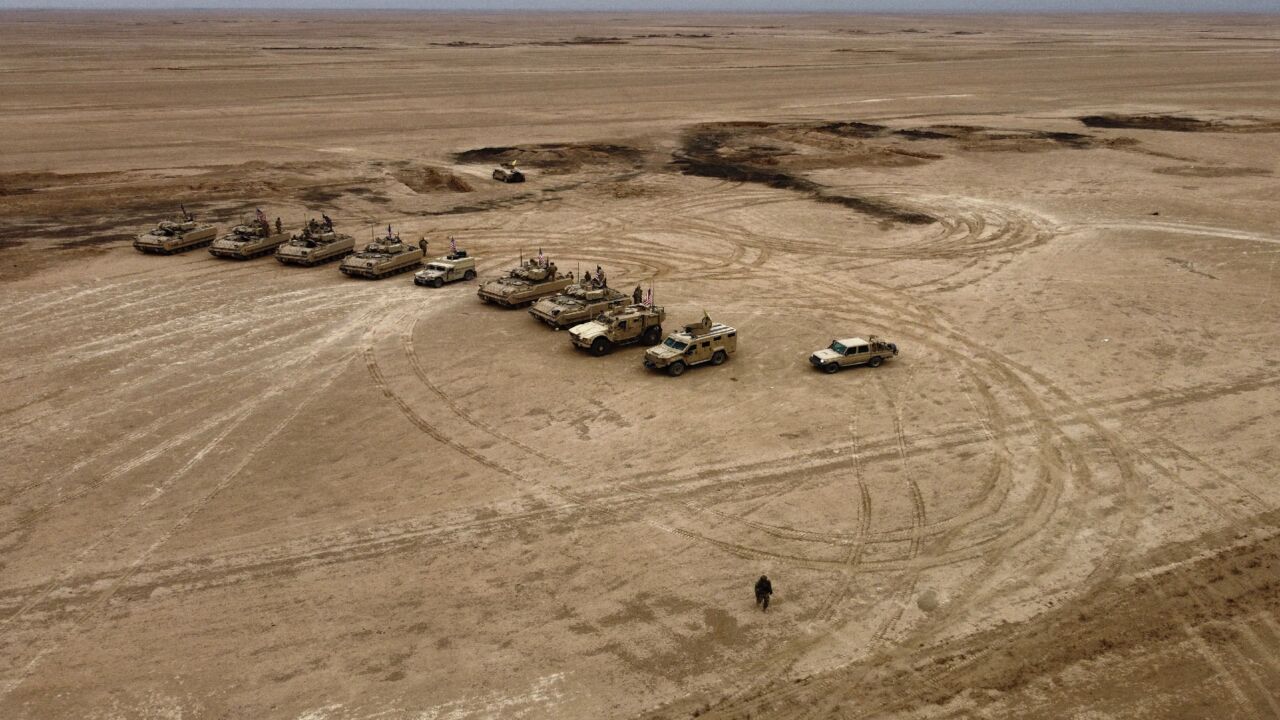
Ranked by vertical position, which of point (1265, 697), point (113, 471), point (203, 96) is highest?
point (203, 96)

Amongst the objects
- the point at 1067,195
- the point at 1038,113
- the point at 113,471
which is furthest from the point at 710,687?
the point at 1038,113

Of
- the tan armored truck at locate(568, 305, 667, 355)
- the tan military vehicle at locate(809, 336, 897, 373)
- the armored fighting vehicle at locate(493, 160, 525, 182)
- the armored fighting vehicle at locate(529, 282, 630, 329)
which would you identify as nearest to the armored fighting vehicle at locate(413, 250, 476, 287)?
the armored fighting vehicle at locate(529, 282, 630, 329)

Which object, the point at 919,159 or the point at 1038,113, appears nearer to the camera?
the point at 919,159

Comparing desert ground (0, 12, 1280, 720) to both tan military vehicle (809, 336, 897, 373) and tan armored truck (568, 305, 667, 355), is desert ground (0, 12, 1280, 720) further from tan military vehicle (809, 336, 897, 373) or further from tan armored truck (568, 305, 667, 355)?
tan armored truck (568, 305, 667, 355)

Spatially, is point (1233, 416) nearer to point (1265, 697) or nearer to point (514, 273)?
point (1265, 697)

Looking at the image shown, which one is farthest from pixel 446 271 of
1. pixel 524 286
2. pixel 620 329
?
pixel 620 329

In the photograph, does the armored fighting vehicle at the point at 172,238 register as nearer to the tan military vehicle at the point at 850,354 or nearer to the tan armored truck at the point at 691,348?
the tan armored truck at the point at 691,348
